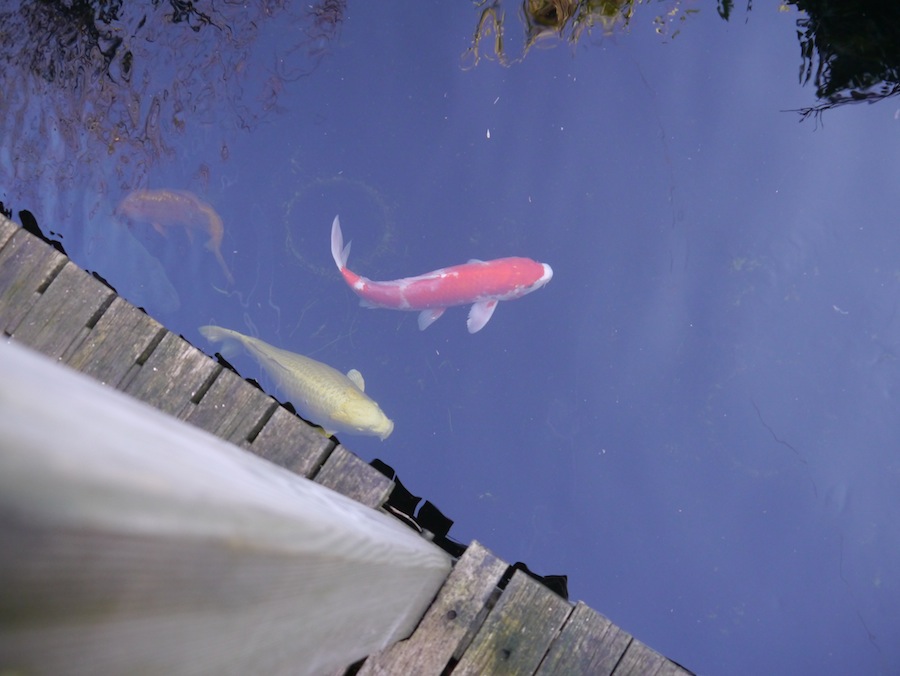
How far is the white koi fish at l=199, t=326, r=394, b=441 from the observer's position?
4648mm

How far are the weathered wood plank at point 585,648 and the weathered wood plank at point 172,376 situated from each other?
5.72ft

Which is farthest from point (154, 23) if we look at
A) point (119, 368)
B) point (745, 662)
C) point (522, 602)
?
point (745, 662)

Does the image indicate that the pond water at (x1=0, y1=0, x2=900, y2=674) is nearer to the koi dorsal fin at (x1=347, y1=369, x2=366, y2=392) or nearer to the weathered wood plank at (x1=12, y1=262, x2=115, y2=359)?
the koi dorsal fin at (x1=347, y1=369, x2=366, y2=392)

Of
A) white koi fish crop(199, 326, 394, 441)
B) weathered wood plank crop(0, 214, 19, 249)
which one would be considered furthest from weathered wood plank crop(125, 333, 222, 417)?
white koi fish crop(199, 326, 394, 441)

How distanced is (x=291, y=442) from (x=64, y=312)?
111 centimetres

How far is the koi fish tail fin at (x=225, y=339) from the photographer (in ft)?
17.0

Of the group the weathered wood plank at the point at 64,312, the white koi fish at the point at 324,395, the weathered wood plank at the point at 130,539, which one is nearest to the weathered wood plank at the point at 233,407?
the weathered wood plank at the point at 64,312

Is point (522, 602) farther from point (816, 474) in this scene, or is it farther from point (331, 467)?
point (816, 474)

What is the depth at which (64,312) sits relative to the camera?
328cm

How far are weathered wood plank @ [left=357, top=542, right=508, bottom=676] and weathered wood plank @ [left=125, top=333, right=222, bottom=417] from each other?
1259mm

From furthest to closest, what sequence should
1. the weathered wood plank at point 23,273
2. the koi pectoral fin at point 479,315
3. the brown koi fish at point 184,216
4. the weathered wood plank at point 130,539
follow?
the brown koi fish at point 184,216, the koi pectoral fin at point 479,315, the weathered wood plank at point 23,273, the weathered wood plank at point 130,539

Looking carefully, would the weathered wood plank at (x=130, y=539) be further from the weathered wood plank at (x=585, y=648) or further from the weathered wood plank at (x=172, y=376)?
the weathered wood plank at (x=172, y=376)

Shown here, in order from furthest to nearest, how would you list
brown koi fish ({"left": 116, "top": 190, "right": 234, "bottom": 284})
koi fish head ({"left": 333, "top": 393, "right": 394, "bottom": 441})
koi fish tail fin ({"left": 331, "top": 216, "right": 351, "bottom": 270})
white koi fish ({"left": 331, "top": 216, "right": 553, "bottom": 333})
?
1. brown koi fish ({"left": 116, "top": 190, "right": 234, "bottom": 284})
2. koi fish tail fin ({"left": 331, "top": 216, "right": 351, "bottom": 270})
3. white koi fish ({"left": 331, "top": 216, "right": 553, "bottom": 333})
4. koi fish head ({"left": 333, "top": 393, "right": 394, "bottom": 441})

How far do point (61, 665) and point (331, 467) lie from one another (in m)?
2.69
